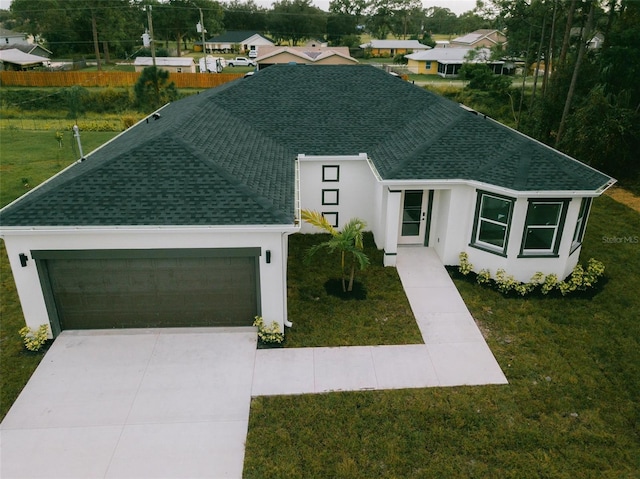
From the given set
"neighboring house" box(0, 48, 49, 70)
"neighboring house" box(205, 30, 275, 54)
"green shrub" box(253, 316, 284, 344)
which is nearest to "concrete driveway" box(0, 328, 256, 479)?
"green shrub" box(253, 316, 284, 344)

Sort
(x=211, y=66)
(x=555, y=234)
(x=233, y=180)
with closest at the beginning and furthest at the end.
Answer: (x=233, y=180), (x=555, y=234), (x=211, y=66)

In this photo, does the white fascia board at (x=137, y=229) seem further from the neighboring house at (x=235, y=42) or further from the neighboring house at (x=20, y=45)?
the neighboring house at (x=235, y=42)

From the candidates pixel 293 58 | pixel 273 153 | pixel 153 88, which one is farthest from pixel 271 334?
pixel 293 58

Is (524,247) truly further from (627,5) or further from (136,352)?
(627,5)

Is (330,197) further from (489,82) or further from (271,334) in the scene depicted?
(489,82)

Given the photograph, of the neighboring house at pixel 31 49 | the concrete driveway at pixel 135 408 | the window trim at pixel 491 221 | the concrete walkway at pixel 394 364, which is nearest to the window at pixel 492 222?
the window trim at pixel 491 221
